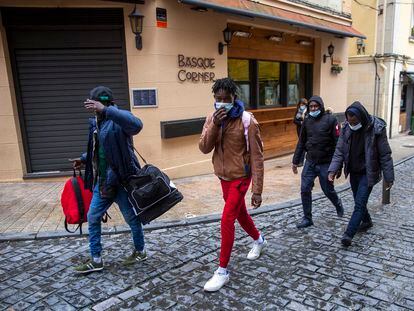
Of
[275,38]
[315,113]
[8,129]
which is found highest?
[275,38]

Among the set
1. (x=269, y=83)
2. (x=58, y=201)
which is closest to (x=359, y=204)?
(x=58, y=201)

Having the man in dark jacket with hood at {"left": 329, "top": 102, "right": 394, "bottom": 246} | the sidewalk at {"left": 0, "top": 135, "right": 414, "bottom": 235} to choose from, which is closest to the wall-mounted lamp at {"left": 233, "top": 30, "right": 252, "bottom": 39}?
the sidewalk at {"left": 0, "top": 135, "right": 414, "bottom": 235}

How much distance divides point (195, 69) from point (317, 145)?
4007 mm

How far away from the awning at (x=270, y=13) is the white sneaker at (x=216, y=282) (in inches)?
208

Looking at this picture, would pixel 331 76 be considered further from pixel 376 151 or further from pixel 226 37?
pixel 376 151

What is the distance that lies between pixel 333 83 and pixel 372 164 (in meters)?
9.22

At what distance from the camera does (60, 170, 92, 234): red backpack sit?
4.00m

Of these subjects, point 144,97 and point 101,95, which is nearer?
point 101,95

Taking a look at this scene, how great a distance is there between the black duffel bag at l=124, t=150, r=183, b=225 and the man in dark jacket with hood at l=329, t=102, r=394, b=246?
218 centimetres

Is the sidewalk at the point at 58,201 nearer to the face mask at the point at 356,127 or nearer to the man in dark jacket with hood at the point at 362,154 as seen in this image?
the man in dark jacket with hood at the point at 362,154

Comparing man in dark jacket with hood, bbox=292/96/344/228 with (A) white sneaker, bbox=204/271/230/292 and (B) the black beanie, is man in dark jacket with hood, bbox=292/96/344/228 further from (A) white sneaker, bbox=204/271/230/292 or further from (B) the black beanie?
(B) the black beanie

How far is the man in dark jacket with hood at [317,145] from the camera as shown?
5109 millimetres

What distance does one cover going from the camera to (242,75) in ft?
34.0

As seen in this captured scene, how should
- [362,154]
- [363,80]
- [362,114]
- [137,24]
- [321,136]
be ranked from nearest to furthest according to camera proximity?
1. [362,114]
2. [362,154]
3. [321,136]
4. [137,24]
5. [363,80]
